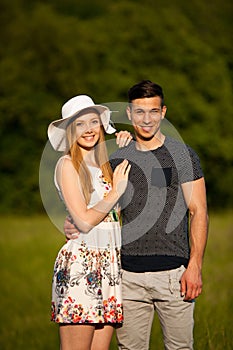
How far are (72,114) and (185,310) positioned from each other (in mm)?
1191

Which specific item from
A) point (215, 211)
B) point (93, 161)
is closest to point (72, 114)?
point (93, 161)

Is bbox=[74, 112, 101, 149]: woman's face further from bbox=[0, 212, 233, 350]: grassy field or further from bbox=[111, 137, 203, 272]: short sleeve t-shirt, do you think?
bbox=[0, 212, 233, 350]: grassy field

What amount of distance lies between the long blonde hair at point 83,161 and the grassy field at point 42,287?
1.77 metres

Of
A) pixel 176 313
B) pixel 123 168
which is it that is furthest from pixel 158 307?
pixel 123 168

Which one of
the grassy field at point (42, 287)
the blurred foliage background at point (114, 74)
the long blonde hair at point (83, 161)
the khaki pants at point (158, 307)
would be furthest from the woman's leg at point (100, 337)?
the blurred foliage background at point (114, 74)

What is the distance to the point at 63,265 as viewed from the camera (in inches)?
172

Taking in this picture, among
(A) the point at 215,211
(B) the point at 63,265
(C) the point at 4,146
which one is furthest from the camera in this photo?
(C) the point at 4,146

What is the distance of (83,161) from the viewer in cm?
446

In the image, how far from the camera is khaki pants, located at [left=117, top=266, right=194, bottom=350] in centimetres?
448

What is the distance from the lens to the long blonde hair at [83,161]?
4.39m

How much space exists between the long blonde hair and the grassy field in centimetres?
177

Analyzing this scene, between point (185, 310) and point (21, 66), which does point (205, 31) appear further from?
point (185, 310)

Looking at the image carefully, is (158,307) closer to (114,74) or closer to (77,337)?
(77,337)

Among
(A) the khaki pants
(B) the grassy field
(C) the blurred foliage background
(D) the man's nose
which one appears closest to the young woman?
(A) the khaki pants
